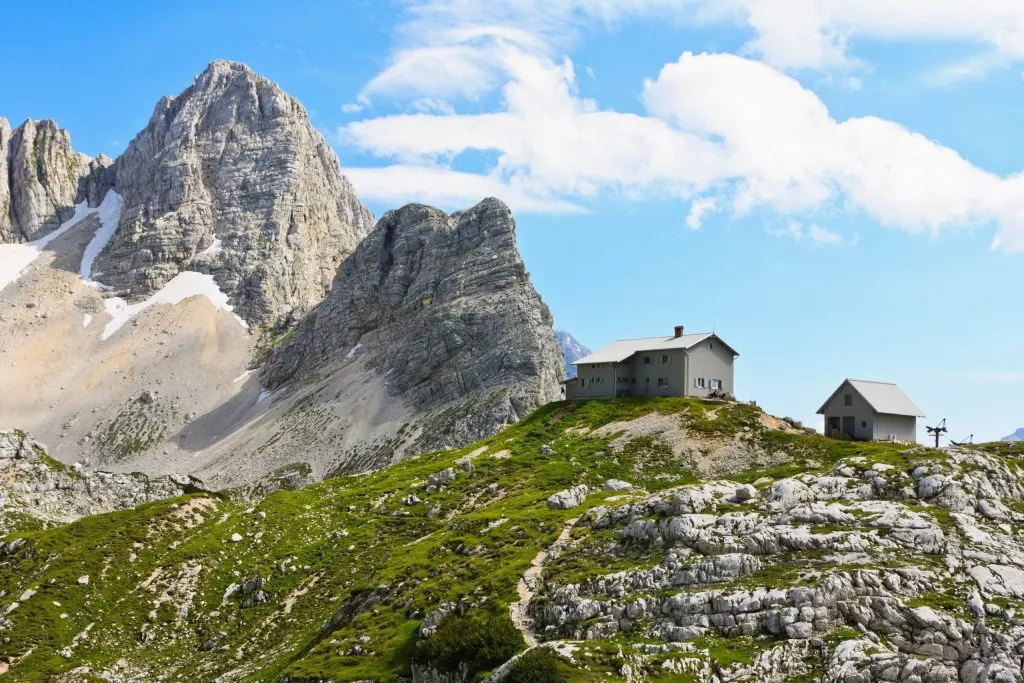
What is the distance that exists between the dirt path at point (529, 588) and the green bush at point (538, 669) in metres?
3.33

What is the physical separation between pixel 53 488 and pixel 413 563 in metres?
64.7

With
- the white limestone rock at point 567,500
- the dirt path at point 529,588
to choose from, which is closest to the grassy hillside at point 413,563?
the dirt path at point 529,588

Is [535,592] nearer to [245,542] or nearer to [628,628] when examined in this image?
[628,628]

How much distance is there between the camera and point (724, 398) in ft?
338

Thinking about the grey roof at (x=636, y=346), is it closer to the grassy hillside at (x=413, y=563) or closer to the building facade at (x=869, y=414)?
the grassy hillside at (x=413, y=563)

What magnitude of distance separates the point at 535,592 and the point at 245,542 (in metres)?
40.7

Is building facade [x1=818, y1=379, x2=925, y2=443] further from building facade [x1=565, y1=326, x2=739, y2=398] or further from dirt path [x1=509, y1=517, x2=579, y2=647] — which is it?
dirt path [x1=509, y1=517, x2=579, y2=647]

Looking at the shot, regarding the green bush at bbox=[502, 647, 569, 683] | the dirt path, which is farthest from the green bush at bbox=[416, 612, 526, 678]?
the green bush at bbox=[502, 647, 569, 683]

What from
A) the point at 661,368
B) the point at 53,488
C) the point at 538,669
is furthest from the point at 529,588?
the point at 53,488

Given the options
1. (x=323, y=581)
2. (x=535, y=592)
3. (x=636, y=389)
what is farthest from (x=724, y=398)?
(x=535, y=592)

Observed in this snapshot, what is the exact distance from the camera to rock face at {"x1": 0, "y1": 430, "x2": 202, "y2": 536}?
97438 millimetres

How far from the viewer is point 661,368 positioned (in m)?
104

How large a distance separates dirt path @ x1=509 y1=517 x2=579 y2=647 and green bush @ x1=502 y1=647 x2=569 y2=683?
10.9 feet

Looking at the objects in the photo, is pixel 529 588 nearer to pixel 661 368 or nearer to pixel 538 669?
pixel 538 669
